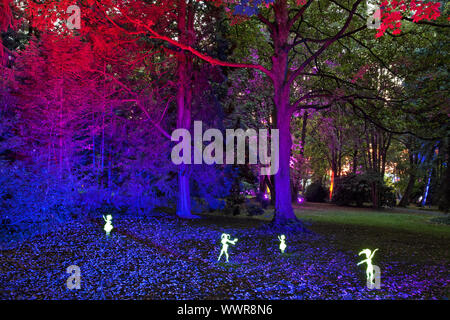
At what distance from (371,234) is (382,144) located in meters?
19.3

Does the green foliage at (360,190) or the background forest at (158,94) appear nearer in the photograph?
the background forest at (158,94)

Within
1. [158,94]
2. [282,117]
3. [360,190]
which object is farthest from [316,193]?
[282,117]

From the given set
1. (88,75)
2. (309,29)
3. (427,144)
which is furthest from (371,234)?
(88,75)

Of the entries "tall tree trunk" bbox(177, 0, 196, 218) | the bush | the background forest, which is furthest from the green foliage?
"tall tree trunk" bbox(177, 0, 196, 218)

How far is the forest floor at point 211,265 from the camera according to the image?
5254mm

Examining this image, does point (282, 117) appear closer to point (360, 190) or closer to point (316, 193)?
point (360, 190)

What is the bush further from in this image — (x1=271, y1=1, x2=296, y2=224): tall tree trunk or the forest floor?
(x1=271, y1=1, x2=296, y2=224): tall tree trunk

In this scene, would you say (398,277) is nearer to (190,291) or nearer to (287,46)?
(190,291)

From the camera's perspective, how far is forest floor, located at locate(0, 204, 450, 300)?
5.25 metres

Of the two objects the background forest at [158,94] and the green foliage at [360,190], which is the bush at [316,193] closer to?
the green foliage at [360,190]

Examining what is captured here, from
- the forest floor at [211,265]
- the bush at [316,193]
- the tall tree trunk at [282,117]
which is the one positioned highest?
the tall tree trunk at [282,117]

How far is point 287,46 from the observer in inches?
465

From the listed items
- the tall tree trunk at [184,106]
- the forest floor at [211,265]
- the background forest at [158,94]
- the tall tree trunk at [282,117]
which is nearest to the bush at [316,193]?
the background forest at [158,94]

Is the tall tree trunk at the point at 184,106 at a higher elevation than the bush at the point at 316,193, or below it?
higher
